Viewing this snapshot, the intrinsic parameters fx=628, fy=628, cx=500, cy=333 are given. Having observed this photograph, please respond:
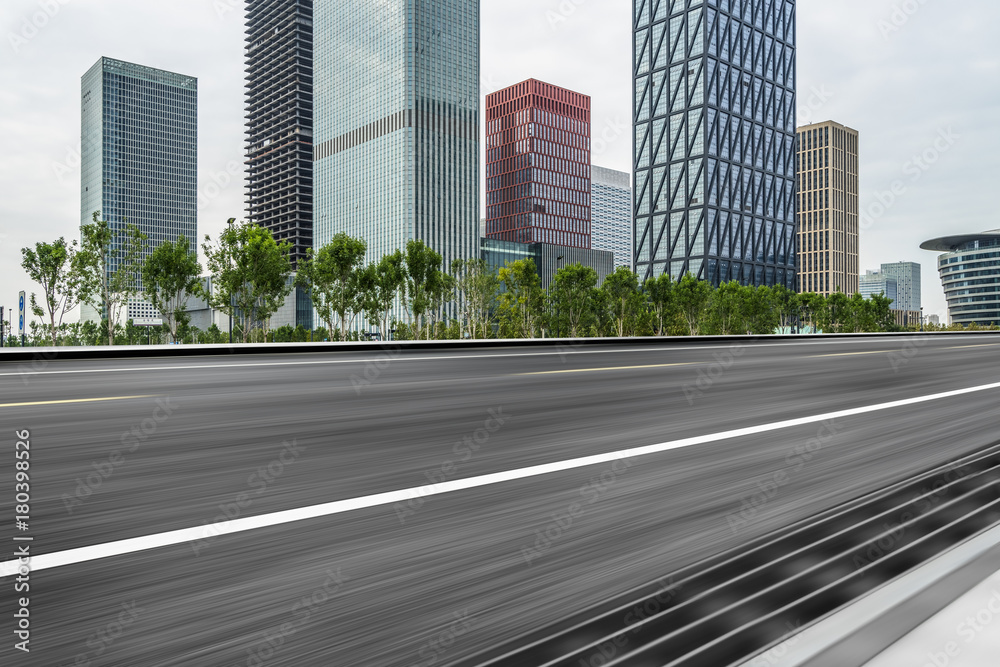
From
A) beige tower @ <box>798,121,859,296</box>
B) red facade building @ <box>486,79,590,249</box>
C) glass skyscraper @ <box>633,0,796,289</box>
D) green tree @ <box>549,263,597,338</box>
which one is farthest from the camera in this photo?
red facade building @ <box>486,79,590,249</box>

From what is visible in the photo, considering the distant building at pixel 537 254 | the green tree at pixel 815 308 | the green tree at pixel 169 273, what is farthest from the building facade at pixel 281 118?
the green tree at pixel 169 273

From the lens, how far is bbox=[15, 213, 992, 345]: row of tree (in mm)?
32469

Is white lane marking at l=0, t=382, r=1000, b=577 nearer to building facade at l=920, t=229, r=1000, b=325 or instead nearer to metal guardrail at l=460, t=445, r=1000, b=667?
metal guardrail at l=460, t=445, r=1000, b=667

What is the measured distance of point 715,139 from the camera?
120125 millimetres

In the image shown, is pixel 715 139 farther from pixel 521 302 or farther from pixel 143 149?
pixel 143 149

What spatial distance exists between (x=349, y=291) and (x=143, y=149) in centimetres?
11481

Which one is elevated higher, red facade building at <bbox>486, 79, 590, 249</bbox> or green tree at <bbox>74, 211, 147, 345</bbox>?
red facade building at <bbox>486, 79, 590, 249</bbox>

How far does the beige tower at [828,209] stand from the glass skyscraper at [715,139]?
67.3 ft

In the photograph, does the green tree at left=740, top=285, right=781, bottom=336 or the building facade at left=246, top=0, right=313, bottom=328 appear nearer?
the green tree at left=740, top=285, right=781, bottom=336

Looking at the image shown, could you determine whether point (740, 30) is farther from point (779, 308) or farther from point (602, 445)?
point (602, 445)

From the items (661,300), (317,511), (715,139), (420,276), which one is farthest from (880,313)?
(317,511)

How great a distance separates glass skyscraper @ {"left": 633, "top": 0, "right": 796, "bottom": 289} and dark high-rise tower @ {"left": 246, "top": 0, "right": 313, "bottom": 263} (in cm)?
8294

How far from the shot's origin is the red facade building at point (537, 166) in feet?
489

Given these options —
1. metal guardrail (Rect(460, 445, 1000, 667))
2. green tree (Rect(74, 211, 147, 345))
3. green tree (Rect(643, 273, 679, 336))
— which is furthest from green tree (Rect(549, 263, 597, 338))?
metal guardrail (Rect(460, 445, 1000, 667))
